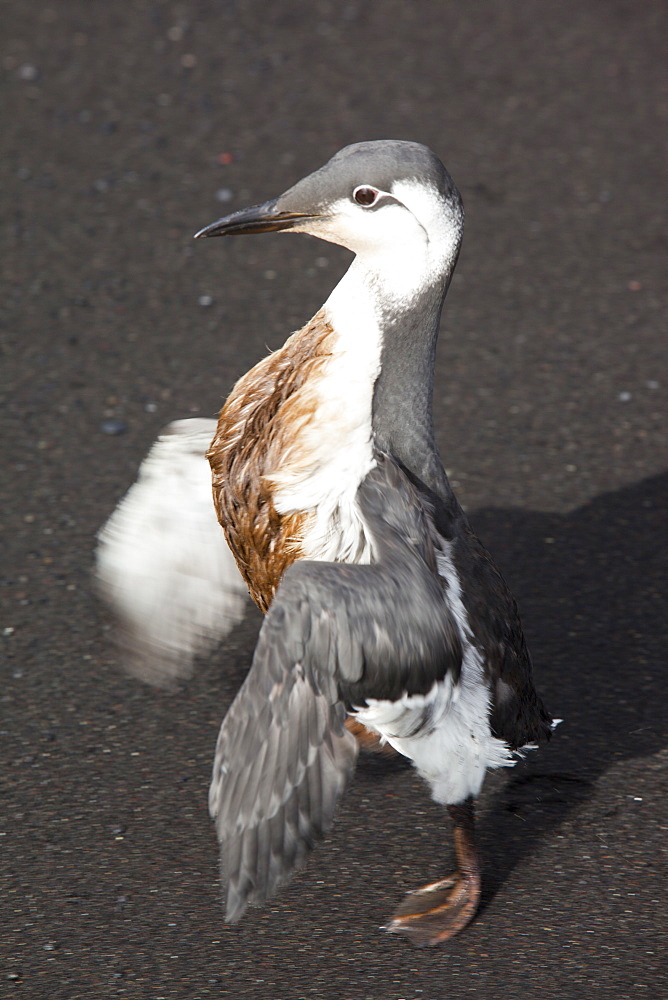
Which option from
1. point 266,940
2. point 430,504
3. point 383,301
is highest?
point 383,301

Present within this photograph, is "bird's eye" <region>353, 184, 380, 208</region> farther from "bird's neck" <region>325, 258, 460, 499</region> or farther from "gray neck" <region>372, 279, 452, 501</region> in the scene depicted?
"gray neck" <region>372, 279, 452, 501</region>

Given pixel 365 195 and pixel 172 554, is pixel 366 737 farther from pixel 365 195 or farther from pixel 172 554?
pixel 365 195

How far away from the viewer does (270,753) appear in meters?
2.63

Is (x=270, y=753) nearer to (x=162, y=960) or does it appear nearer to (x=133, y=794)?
(x=162, y=960)

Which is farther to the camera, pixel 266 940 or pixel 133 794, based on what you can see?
pixel 133 794

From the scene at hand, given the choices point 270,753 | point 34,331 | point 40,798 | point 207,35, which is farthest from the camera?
point 207,35

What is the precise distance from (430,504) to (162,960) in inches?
47.0

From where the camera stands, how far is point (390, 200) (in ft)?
9.54

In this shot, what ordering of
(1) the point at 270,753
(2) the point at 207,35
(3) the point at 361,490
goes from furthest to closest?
(2) the point at 207,35, (3) the point at 361,490, (1) the point at 270,753

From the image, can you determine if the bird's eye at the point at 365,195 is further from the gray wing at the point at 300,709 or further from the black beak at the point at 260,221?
the gray wing at the point at 300,709

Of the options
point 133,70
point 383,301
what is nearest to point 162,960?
point 383,301

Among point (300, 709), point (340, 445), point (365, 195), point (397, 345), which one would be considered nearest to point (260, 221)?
point (365, 195)

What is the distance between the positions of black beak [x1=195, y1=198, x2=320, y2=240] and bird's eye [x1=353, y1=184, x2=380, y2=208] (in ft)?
0.58

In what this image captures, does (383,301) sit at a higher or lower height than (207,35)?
lower
